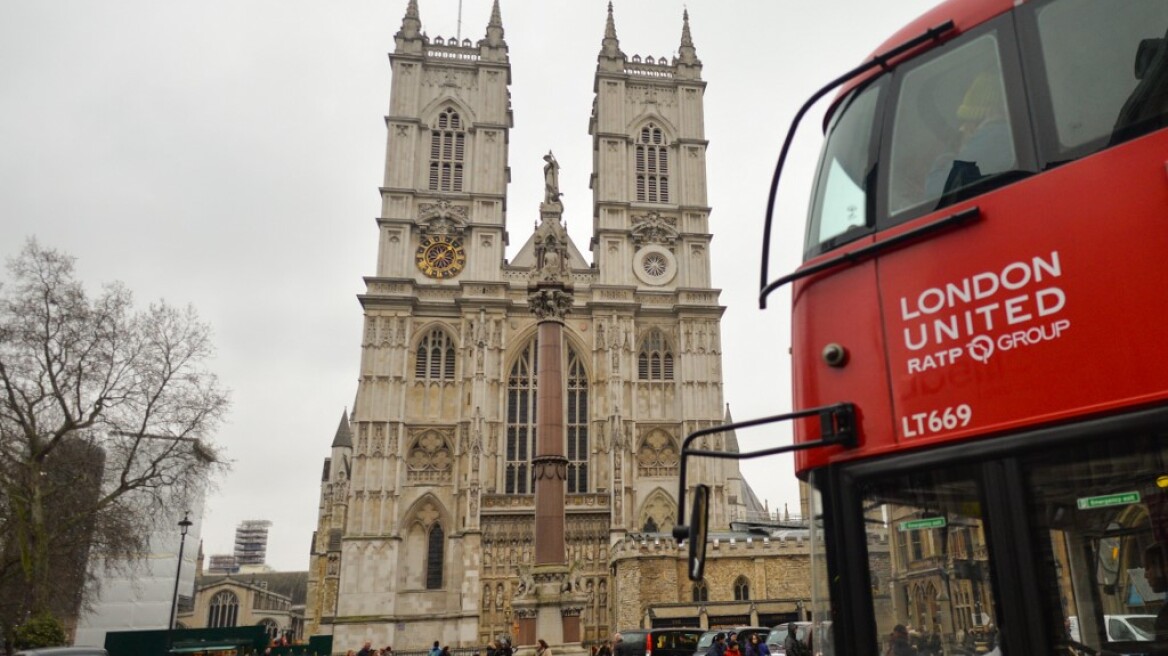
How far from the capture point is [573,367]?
37.5m

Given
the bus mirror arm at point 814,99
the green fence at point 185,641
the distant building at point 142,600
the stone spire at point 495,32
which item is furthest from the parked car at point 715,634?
the stone spire at point 495,32

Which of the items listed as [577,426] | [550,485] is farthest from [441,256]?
[550,485]

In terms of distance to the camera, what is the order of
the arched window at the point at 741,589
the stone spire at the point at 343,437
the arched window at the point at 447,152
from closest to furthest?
the arched window at the point at 741,589 < the arched window at the point at 447,152 < the stone spire at the point at 343,437

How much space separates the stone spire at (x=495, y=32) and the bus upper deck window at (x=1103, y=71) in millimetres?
40767

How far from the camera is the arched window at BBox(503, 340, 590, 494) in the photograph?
35.5 meters

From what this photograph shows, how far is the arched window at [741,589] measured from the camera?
2862 centimetres

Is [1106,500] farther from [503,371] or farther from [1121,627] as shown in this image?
[503,371]

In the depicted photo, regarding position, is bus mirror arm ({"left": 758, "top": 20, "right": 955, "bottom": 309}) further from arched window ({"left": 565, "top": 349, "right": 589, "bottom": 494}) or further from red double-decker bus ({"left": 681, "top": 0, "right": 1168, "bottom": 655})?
arched window ({"left": 565, "top": 349, "right": 589, "bottom": 494})

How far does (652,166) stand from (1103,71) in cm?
3815

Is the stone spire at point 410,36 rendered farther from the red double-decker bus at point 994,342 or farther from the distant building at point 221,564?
the distant building at point 221,564

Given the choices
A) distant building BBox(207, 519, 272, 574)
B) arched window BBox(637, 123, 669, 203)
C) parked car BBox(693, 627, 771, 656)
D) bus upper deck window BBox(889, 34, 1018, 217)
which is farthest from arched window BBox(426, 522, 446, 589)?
distant building BBox(207, 519, 272, 574)

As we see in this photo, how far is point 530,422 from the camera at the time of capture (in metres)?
36.3

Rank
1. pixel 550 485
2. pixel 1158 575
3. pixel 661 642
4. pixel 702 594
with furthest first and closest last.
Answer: pixel 702 594
pixel 661 642
pixel 550 485
pixel 1158 575

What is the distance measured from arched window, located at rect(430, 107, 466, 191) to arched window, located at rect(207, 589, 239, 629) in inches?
1762
